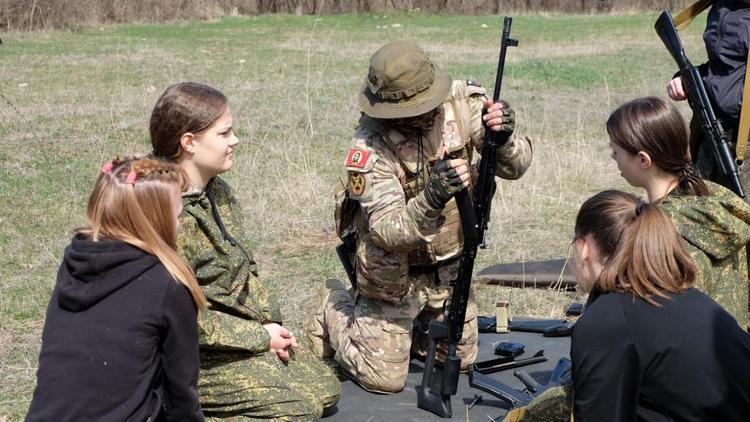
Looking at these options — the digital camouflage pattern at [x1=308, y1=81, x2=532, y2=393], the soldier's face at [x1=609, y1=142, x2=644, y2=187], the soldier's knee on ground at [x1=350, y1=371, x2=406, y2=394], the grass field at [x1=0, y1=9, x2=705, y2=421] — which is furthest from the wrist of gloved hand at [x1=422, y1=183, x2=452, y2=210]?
the grass field at [x1=0, y1=9, x2=705, y2=421]

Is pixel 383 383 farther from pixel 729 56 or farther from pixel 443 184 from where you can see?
pixel 729 56

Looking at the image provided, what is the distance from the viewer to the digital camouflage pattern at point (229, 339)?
3.66 meters

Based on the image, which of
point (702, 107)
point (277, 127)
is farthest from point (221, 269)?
point (277, 127)

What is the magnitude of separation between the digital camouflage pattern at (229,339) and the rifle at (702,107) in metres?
2.28

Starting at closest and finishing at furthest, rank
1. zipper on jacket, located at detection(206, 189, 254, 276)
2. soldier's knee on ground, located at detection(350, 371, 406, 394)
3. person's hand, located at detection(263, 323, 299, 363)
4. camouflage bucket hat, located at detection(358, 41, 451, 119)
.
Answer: zipper on jacket, located at detection(206, 189, 254, 276), person's hand, located at detection(263, 323, 299, 363), camouflage bucket hat, located at detection(358, 41, 451, 119), soldier's knee on ground, located at detection(350, 371, 406, 394)

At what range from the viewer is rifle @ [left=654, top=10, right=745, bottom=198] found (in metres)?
4.46

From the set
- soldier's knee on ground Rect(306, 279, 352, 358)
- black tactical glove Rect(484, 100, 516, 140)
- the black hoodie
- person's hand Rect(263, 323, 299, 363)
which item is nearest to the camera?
the black hoodie

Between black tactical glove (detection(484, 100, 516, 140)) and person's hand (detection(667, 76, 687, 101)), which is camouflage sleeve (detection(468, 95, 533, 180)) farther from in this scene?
person's hand (detection(667, 76, 687, 101))

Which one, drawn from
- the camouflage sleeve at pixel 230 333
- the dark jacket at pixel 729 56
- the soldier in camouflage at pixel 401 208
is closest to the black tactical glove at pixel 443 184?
the soldier in camouflage at pixel 401 208

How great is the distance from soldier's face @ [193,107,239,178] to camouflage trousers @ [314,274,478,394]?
4.09 ft

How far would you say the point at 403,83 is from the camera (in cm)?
430

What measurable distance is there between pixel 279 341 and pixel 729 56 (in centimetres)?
284

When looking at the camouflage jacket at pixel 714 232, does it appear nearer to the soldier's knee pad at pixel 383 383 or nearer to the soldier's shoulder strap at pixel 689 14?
the soldier's knee pad at pixel 383 383

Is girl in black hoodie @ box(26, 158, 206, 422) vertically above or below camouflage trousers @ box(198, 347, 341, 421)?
above
